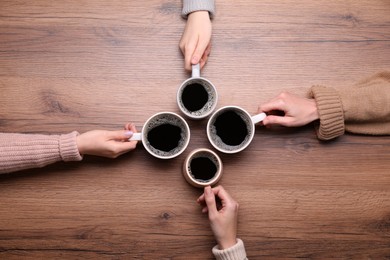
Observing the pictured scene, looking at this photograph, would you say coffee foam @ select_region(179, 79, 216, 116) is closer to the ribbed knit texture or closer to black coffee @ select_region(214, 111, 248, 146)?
black coffee @ select_region(214, 111, 248, 146)

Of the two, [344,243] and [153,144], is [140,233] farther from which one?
[344,243]

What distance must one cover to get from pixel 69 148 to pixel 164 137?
0.26m

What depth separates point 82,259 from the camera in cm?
105

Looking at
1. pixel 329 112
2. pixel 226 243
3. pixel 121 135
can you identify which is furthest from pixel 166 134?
pixel 329 112

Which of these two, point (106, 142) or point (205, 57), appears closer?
point (106, 142)

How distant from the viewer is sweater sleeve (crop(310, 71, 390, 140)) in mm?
1042

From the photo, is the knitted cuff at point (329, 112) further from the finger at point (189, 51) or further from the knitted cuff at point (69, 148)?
the knitted cuff at point (69, 148)

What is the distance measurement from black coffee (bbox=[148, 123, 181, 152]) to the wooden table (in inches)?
3.2

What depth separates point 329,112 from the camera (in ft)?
Answer: 3.41

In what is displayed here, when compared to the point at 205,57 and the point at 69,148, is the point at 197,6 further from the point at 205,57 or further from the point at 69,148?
the point at 69,148

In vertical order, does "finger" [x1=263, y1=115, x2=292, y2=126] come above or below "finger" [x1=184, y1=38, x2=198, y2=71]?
below

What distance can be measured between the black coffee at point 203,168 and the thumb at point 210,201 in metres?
0.04

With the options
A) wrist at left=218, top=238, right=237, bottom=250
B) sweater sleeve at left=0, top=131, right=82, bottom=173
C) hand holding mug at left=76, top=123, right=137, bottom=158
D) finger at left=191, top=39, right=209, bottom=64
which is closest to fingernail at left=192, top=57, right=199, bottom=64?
finger at left=191, top=39, right=209, bottom=64

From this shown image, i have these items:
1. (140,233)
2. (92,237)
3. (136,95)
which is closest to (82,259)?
(92,237)
